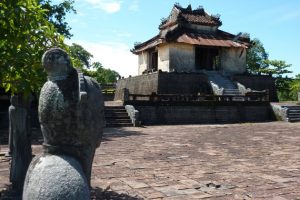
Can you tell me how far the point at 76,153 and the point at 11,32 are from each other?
8.20 feet

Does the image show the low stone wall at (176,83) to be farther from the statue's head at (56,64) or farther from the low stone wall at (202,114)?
the statue's head at (56,64)

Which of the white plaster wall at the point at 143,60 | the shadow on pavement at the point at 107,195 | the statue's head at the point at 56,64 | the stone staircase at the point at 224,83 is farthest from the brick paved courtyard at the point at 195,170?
the white plaster wall at the point at 143,60

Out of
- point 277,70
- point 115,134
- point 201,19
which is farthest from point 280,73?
point 115,134

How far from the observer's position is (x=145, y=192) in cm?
593

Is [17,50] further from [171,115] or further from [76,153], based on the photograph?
[171,115]

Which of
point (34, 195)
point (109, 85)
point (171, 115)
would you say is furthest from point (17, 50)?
point (109, 85)

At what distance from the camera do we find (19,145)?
19.2 feet

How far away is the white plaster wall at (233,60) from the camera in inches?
1211

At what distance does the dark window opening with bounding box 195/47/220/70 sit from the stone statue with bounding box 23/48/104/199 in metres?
28.3

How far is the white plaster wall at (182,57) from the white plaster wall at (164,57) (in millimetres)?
409

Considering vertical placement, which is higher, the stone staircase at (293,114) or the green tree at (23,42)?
the green tree at (23,42)

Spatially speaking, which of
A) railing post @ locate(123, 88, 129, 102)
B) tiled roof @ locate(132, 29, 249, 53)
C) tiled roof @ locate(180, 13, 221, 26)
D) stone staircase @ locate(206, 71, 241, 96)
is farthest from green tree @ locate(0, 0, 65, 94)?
tiled roof @ locate(180, 13, 221, 26)

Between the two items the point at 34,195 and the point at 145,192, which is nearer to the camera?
the point at 34,195

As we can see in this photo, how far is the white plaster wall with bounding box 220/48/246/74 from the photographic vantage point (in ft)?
101
